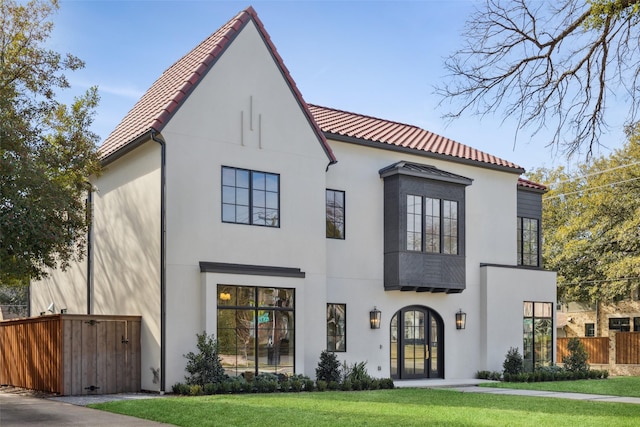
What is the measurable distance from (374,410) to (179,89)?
A: 930 cm

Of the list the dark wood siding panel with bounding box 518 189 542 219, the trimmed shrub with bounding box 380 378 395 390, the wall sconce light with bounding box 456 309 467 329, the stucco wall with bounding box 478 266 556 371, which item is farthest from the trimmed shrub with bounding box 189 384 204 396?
the dark wood siding panel with bounding box 518 189 542 219

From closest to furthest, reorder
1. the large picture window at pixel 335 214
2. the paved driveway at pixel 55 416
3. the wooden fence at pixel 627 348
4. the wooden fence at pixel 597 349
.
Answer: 1. the paved driveway at pixel 55 416
2. the large picture window at pixel 335 214
3. the wooden fence at pixel 627 348
4. the wooden fence at pixel 597 349

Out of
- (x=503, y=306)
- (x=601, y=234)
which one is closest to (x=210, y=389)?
(x=503, y=306)

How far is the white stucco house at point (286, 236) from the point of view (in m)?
17.8

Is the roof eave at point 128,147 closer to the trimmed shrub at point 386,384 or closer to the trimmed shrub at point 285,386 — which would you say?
the trimmed shrub at point 285,386

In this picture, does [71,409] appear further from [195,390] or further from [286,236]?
[286,236]

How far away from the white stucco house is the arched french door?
0.18 ft

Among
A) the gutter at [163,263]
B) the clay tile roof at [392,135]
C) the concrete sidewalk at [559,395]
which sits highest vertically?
the clay tile roof at [392,135]

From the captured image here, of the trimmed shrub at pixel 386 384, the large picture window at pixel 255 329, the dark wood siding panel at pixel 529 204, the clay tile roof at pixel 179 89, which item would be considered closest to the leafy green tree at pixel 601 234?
the dark wood siding panel at pixel 529 204

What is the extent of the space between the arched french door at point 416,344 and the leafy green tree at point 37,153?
9.67m

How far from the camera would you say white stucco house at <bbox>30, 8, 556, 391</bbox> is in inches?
701

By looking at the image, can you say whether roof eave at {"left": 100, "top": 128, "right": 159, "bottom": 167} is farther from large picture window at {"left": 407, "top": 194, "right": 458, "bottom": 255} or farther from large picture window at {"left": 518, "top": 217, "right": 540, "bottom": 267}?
large picture window at {"left": 518, "top": 217, "right": 540, "bottom": 267}

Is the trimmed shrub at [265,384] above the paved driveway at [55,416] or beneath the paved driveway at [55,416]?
beneath

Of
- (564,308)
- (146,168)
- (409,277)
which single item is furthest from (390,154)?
(564,308)
